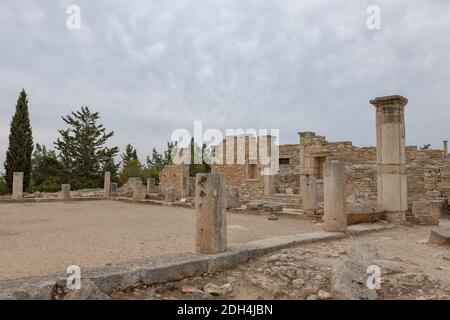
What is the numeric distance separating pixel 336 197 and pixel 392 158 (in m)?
2.91

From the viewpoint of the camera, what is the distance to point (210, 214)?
196 inches

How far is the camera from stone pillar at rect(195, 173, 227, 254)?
489 cm

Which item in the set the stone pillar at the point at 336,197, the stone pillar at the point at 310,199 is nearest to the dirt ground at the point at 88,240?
the stone pillar at the point at 310,199

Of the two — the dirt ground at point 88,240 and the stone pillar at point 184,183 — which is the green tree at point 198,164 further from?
the dirt ground at point 88,240

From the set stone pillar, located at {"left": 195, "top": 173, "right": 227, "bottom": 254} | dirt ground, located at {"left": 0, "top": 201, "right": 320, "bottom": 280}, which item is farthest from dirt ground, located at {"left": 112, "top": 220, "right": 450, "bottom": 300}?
dirt ground, located at {"left": 0, "top": 201, "right": 320, "bottom": 280}

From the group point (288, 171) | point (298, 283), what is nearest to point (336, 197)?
point (298, 283)

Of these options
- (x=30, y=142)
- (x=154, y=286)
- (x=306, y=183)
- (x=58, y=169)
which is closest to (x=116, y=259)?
(x=154, y=286)

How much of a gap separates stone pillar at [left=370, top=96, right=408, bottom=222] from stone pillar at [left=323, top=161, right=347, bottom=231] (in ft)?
8.56

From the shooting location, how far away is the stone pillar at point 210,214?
4.89m

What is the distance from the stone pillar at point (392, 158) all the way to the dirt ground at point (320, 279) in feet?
12.6

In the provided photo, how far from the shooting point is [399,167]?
9477 mm

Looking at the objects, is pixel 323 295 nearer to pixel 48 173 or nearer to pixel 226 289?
pixel 226 289

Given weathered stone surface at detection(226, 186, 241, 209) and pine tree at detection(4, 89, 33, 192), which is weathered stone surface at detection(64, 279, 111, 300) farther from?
pine tree at detection(4, 89, 33, 192)
